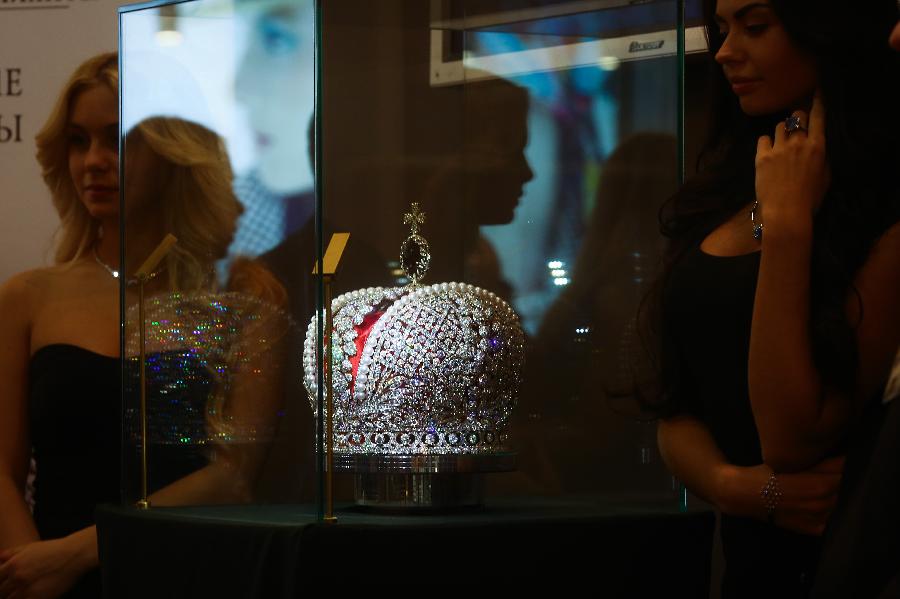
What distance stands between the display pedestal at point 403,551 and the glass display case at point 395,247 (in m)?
0.09

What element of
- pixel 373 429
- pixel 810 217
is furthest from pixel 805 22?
pixel 373 429

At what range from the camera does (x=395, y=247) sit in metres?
1.86

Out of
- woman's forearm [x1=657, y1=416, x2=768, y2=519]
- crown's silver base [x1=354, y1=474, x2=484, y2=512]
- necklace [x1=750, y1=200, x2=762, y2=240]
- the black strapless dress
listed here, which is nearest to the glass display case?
Result: crown's silver base [x1=354, y1=474, x2=484, y2=512]

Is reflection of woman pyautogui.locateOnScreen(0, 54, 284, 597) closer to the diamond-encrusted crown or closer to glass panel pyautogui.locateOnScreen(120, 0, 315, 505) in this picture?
glass panel pyautogui.locateOnScreen(120, 0, 315, 505)

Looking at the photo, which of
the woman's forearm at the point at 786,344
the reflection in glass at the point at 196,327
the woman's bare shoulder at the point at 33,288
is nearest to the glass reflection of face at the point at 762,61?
the woman's forearm at the point at 786,344

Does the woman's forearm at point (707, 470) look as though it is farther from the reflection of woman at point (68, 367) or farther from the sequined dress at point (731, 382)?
the reflection of woman at point (68, 367)

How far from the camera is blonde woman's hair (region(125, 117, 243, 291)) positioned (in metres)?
1.76

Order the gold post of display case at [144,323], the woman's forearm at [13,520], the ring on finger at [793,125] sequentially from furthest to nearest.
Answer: the woman's forearm at [13,520] < the gold post of display case at [144,323] < the ring on finger at [793,125]

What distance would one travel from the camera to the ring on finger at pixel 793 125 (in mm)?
1581

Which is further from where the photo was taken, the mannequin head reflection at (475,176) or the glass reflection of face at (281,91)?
the mannequin head reflection at (475,176)

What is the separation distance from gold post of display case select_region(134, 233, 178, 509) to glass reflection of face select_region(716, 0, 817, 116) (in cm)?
79

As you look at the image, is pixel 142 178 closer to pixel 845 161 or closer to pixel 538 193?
pixel 538 193

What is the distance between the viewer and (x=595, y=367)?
1.94 m

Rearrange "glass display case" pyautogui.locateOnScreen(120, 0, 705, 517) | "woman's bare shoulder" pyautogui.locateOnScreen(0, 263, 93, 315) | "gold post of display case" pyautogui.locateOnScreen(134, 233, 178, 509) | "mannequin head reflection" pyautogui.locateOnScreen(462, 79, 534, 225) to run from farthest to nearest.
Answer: "woman's bare shoulder" pyautogui.locateOnScreen(0, 263, 93, 315)
"mannequin head reflection" pyautogui.locateOnScreen(462, 79, 534, 225)
"gold post of display case" pyautogui.locateOnScreen(134, 233, 178, 509)
"glass display case" pyautogui.locateOnScreen(120, 0, 705, 517)
